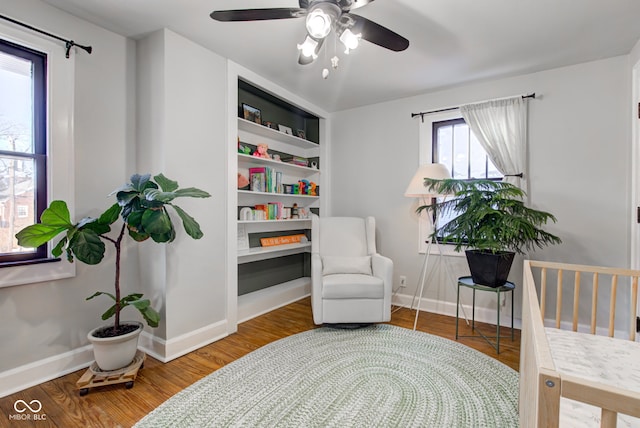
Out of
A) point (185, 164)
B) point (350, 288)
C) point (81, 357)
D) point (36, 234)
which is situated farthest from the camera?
point (350, 288)

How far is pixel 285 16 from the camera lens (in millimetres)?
1617

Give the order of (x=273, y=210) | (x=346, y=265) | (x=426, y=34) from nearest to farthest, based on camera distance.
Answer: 1. (x=426, y=34)
2. (x=346, y=265)
3. (x=273, y=210)

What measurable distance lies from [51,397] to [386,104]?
154 inches

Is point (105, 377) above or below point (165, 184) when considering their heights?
below

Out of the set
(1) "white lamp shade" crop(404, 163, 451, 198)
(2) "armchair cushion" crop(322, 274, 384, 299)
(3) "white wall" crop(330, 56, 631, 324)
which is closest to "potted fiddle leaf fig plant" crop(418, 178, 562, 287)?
(1) "white lamp shade" crop(404, 163, 451, 198)

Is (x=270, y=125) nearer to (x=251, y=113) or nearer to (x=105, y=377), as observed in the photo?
(x=251, y=113)

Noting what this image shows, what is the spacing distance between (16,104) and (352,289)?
2720mm

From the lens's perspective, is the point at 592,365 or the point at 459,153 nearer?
the point at 592,365

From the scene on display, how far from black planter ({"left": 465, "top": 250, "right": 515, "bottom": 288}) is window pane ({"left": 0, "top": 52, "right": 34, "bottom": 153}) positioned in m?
3.37

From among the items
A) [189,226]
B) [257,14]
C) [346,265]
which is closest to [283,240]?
[346,265]

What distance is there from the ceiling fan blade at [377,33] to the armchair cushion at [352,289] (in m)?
1.85

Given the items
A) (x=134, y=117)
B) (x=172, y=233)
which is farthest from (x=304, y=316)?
(x=134, y=117)

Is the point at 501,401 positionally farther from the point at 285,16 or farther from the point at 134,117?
the point at 134,117

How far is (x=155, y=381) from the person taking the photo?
195 centimetres
